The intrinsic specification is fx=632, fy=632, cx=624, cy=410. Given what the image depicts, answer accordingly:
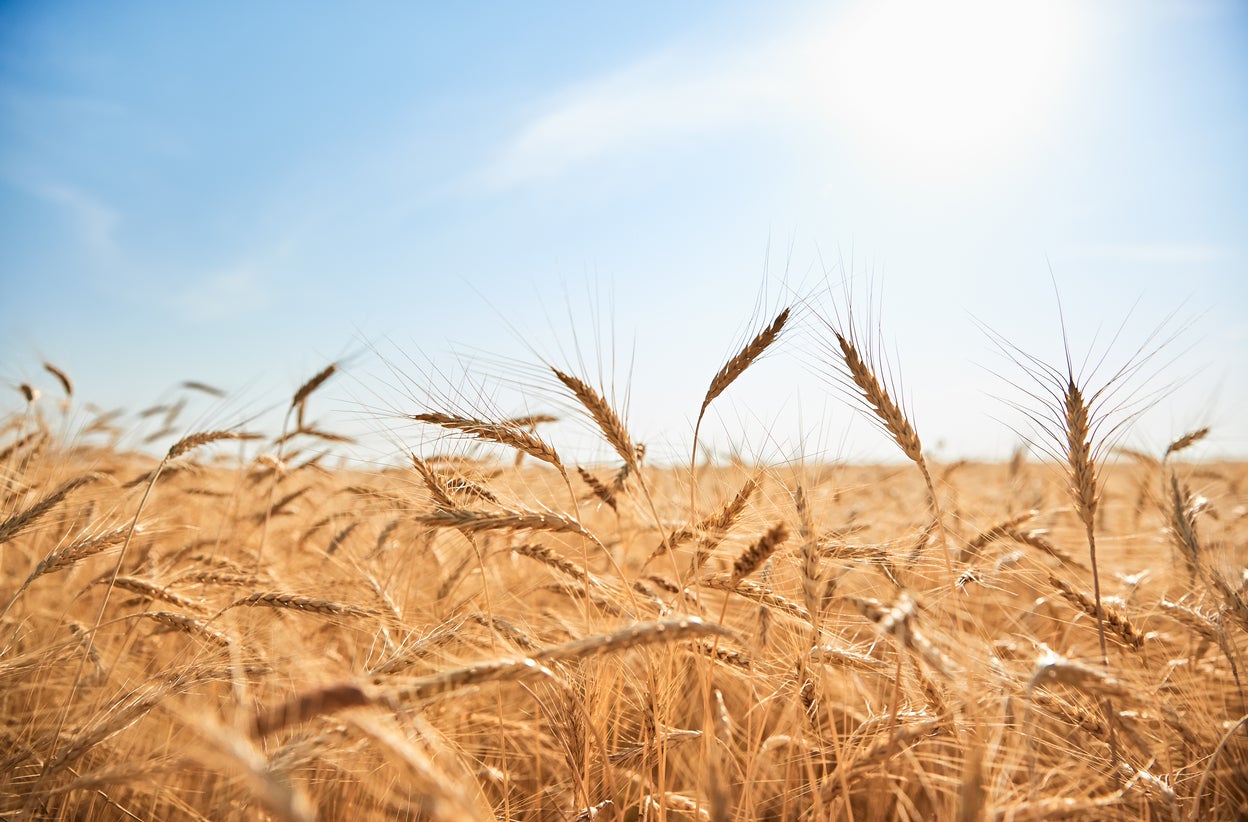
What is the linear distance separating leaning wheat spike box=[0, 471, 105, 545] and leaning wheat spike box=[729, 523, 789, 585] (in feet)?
7.86

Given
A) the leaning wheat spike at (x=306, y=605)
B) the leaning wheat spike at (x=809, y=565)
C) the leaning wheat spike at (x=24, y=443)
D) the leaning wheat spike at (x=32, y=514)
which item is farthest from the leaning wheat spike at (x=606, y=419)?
the leaning wheat spike at (x=24, y=443)

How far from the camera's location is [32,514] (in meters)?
2.21

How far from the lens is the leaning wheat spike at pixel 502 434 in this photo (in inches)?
71.0

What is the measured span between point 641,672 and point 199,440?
2.22 meters

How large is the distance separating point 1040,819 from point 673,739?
934 mm

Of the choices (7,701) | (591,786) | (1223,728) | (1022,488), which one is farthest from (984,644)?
(1022,488)

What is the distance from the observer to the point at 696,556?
1.68 m

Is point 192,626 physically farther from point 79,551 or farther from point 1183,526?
point 1183,526

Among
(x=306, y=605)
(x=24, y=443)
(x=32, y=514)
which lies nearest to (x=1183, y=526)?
(x=306, y=605)

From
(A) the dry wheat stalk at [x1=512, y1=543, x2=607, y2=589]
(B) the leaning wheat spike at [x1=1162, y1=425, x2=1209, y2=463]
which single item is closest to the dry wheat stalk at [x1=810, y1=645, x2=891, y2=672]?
(A) the dry wheat stalk at [x1=512, y1=543, x2=607, y2=589]

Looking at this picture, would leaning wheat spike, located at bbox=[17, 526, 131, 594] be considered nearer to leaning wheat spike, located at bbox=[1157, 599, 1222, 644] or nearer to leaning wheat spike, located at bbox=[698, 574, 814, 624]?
leaning wheat spike, located at bbox=[698, 574, 814, 624]

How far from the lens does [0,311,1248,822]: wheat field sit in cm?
122

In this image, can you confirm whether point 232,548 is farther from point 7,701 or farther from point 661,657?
point 661,657

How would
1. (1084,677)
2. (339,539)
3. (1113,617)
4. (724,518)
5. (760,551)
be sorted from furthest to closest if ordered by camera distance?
(339,539) → (1113,617) → (724,518) → (760,551) → (1084,677)
